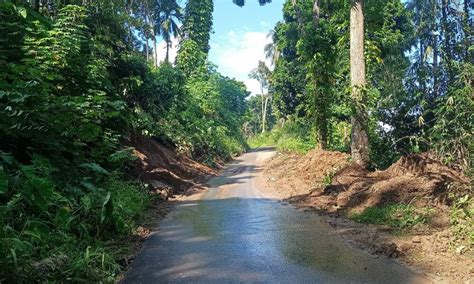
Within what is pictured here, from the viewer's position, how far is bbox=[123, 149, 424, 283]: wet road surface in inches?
233

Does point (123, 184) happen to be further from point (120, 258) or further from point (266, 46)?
point (266, 46)

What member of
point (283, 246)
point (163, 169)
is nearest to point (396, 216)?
point (283, 246)

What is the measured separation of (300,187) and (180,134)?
1164 centimetres

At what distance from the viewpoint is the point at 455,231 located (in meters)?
7.20

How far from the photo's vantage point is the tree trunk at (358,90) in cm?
1329

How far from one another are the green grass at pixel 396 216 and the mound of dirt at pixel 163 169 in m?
6.86

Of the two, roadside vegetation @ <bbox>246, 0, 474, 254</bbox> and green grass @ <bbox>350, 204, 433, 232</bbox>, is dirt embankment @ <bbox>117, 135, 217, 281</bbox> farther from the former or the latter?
green grass @ <bbox>350, 204, 433, 232</bbox>

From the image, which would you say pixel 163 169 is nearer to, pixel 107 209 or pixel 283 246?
pixel 107 209

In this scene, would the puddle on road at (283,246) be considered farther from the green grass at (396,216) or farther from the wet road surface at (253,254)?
the green grass at (396,216)

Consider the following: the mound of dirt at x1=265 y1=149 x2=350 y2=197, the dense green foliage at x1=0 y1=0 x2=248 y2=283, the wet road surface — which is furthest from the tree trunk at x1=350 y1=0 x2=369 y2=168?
the dense green foliage at x1=0 y1=0 x2=248 y2=283

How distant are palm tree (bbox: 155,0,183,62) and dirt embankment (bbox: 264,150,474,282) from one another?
3620cm

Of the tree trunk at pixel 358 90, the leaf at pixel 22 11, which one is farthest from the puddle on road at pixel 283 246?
the leaf at pixel 22 11

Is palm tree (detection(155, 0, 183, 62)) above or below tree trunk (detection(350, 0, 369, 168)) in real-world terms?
above

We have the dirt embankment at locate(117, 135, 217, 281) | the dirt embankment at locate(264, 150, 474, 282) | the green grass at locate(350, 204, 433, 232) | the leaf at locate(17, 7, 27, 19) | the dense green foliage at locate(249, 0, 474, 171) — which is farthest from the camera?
the dense green foliage at locate(249, 0, 474, 171)
